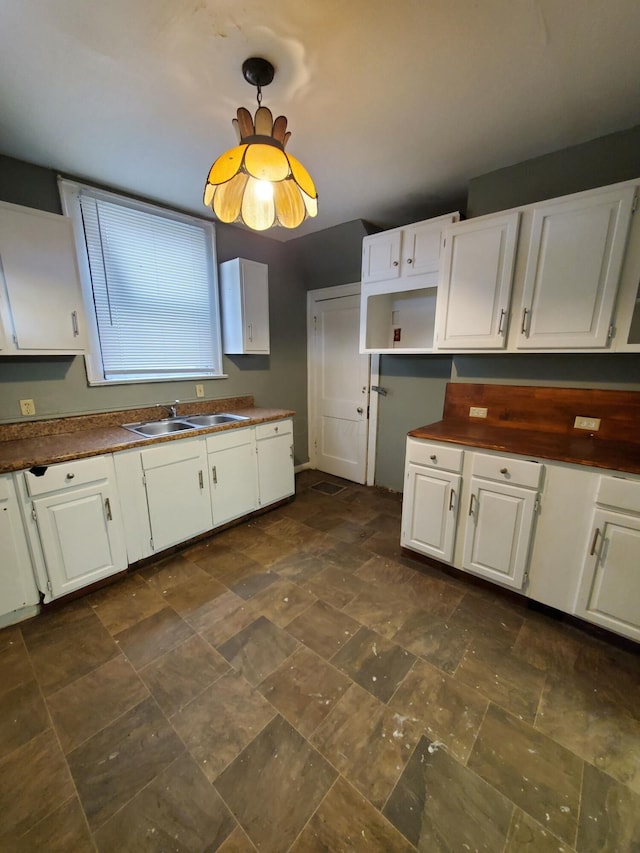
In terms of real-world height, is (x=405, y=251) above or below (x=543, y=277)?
above

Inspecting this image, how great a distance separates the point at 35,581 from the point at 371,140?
3033mm

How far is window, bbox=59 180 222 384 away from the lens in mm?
2320

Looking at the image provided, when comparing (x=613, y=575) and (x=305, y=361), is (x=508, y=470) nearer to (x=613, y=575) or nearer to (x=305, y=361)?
(x=613, y=575)

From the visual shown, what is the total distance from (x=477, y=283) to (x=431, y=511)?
4.88ft

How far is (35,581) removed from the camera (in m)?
1.79

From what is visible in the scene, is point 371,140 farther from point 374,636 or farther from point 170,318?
point 374,636

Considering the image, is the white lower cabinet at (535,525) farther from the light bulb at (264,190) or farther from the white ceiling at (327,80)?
the white ceiling at (327,80)

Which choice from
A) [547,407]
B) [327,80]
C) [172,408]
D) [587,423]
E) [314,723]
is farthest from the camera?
[172,408]

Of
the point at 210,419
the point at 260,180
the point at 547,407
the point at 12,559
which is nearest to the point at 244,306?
the point at 210,419

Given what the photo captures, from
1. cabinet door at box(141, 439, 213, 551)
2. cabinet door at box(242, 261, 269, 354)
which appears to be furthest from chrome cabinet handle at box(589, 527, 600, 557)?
cabinet door at box(242, 261, 269, 354)

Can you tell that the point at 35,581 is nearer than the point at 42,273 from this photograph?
Yes

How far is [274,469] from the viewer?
9.81ft

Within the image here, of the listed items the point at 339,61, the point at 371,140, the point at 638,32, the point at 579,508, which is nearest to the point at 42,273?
the point at 339,61

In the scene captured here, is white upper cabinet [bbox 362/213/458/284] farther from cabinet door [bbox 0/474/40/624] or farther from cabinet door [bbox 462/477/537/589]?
cabinet door [bbox 0/474/40/624]
